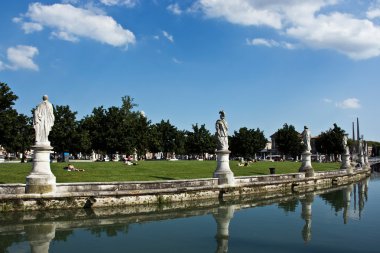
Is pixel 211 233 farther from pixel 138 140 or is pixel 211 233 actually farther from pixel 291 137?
pixel 291 137

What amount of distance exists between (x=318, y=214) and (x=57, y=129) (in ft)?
135

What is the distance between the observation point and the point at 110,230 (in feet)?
45.2

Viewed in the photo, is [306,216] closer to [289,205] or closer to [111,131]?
[289,205]

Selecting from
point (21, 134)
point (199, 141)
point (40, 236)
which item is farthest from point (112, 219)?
point (199, 141)

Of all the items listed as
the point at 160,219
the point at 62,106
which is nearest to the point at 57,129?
the point at 62,106

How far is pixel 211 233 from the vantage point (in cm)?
1340

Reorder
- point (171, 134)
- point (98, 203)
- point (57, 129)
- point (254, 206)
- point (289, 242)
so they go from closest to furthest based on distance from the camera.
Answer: point (289, 242)
point (98, 203)
point (254, 206)
point (57, 129)
point (171, 134)

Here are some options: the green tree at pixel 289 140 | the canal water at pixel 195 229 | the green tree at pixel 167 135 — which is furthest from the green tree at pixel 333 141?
the canal water at pixel 195 229

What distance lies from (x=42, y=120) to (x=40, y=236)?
6.93 metres

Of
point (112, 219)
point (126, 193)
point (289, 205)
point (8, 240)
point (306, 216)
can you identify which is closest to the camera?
point (8, 240)

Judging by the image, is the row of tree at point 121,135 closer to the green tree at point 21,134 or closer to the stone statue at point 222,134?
the green tree at point 21,134

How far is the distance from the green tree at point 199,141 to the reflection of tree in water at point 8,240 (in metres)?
80.4

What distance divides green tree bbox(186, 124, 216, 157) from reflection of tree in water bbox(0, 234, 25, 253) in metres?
80.4

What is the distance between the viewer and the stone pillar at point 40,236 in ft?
36.3
